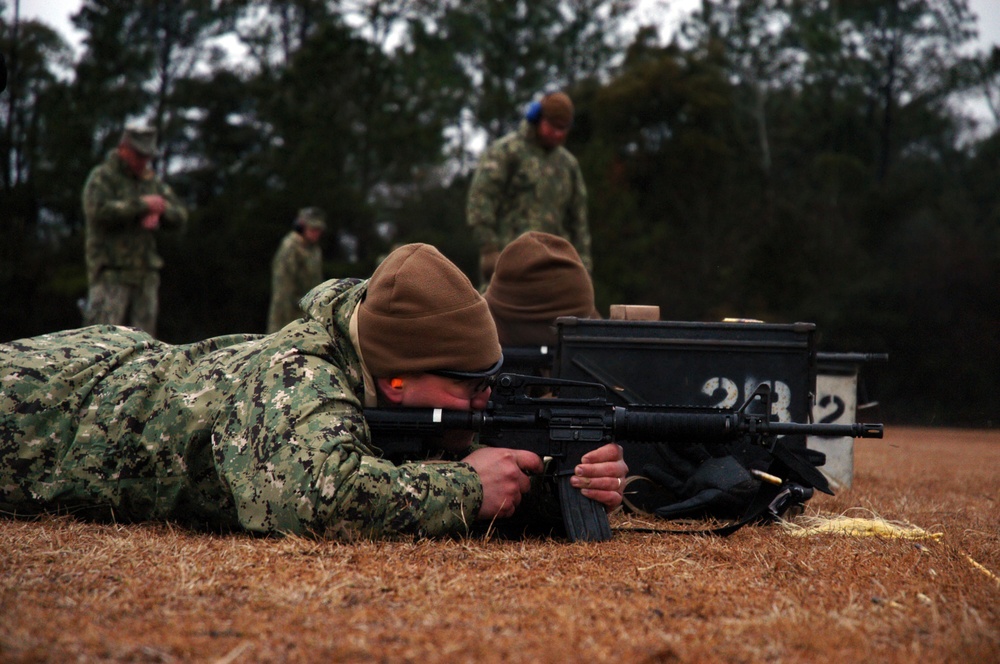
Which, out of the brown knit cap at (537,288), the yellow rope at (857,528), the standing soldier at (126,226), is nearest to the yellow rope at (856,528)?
the yellow rope at (857,528)

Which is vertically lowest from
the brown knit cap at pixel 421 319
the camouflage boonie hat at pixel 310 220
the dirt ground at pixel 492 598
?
the dirt ground at pixel 492 598

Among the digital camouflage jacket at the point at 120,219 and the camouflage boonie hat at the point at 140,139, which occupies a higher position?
the camouflage boonie hat at the point at 140,139

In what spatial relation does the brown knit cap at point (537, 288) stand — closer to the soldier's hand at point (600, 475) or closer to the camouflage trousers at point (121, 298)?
the soldier's hand at point (600, 475)

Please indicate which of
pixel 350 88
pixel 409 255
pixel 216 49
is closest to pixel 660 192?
pixel 350 88

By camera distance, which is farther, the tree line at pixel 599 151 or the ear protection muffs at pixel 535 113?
the tree line at pixel 599 151

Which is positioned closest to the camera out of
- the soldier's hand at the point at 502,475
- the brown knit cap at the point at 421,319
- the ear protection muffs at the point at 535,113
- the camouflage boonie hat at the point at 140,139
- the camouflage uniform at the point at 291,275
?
the brown knit cap at the point at 421,319

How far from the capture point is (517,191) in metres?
8.46

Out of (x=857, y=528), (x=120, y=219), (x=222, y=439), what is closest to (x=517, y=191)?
(x=120, y=219)

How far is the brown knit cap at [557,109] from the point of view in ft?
27.1

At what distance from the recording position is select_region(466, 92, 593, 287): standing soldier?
27.3 feet

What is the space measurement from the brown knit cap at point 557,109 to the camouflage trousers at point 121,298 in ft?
13.5

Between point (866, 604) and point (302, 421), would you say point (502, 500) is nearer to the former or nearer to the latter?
point (302, 421)

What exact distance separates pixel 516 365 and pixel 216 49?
20.4 meters

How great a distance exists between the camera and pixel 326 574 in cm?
254
